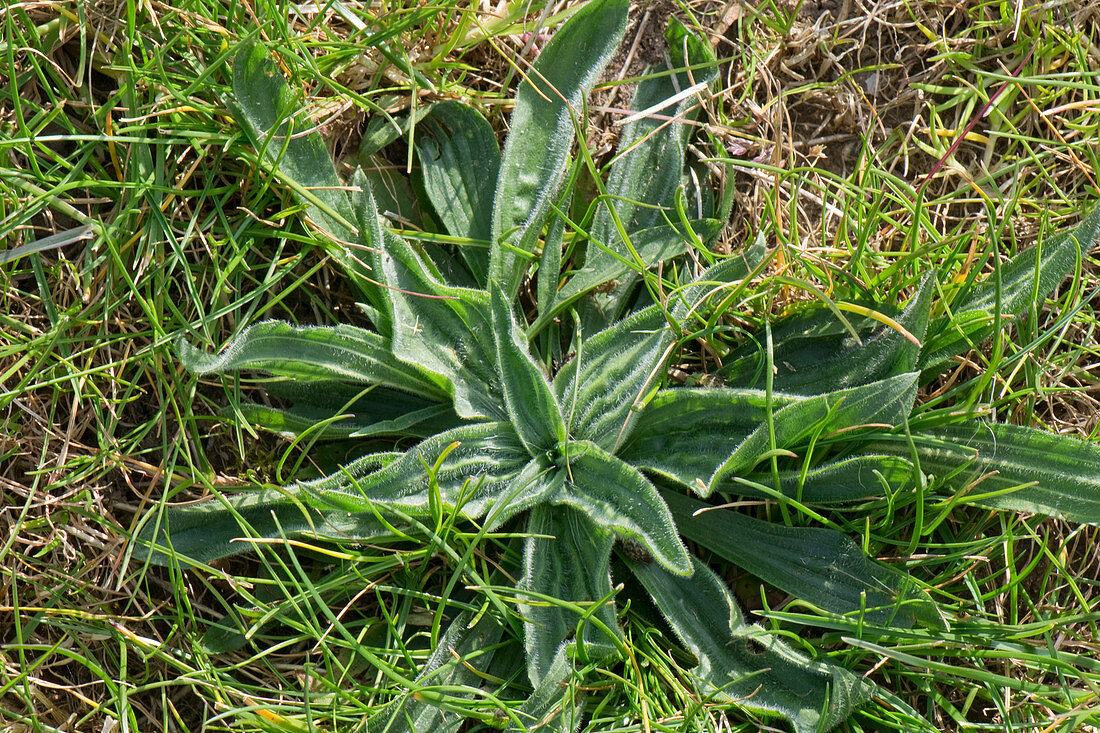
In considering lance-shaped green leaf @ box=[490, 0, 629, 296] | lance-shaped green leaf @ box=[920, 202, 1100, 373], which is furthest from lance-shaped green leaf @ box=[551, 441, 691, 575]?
lance-shaped green leaf @ box=[920, 202, 1100, 373]

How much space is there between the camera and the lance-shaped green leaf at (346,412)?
6.32 ft

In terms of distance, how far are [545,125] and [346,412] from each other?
80 cm

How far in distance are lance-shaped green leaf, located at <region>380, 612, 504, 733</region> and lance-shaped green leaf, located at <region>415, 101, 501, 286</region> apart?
79cm

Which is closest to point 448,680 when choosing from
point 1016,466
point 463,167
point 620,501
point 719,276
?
point 620,501

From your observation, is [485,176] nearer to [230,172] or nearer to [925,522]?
[230,172]

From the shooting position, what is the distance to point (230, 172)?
78.6 inches

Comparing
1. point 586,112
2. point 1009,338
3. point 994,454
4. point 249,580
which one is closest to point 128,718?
point 249,580

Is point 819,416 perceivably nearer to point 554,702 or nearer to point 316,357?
point 554,702

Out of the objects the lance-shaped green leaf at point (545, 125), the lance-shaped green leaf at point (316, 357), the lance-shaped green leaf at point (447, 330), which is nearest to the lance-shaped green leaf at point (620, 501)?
the lance-shaped green leaf at point (447, 330)

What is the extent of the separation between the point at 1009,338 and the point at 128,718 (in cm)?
212

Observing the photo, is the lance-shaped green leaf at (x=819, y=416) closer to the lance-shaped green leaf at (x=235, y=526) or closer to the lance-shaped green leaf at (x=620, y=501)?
the lance-shaped green leaf at (x=620, y=501)

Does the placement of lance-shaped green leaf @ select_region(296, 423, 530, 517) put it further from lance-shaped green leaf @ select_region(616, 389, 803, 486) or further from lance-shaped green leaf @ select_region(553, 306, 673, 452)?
lance-shaped green leaf @ select_region(616, 389, 803, 486)

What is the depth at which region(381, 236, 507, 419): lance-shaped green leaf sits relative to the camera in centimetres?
185

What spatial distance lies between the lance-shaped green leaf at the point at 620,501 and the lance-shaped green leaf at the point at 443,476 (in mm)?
136
